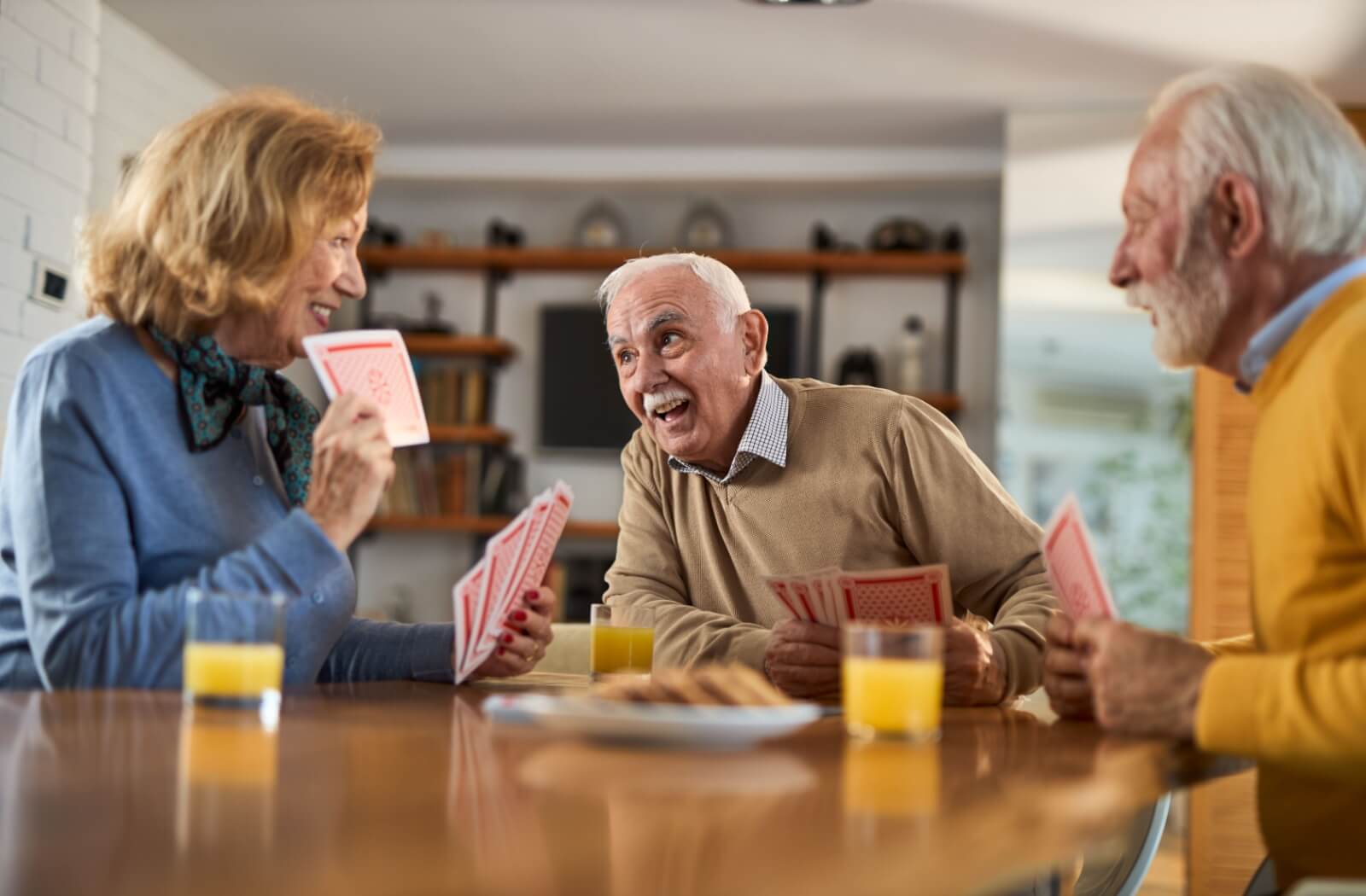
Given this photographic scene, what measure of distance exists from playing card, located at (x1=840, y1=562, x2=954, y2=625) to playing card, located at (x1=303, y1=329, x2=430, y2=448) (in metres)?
0.54

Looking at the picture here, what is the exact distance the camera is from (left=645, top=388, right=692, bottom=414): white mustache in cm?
235

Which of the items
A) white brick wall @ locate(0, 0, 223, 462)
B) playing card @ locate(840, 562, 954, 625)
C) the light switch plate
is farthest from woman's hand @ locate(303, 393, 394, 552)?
the light switch plate

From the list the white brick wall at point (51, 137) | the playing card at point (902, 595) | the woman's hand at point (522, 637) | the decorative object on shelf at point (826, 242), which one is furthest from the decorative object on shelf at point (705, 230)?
the playing card at point (902, 595)

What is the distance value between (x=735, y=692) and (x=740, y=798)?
1.26 feet

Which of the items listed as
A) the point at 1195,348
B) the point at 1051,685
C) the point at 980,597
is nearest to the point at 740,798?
the point at 1051,685

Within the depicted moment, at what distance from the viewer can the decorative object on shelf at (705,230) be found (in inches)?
249

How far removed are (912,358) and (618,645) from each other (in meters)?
4.58

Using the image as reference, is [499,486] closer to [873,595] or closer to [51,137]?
[51,137]

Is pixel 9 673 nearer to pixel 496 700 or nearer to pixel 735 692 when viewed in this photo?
pixel 496 700

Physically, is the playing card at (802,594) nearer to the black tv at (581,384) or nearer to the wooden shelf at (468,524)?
the wooden shelf at (468,524)

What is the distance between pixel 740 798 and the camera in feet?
2.85

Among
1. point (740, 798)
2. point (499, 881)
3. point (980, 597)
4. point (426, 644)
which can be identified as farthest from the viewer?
point (980, 597)

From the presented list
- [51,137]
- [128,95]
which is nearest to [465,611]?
[51,137]

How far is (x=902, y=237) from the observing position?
6.13m
